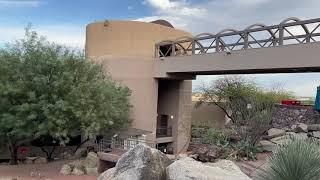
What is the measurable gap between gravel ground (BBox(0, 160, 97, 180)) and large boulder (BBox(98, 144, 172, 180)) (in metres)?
5.70

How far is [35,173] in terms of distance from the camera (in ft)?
58.9

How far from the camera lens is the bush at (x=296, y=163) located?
4.21 meters

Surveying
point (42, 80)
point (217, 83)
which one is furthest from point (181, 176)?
point (217, 83)

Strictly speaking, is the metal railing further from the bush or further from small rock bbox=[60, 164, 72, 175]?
the bush

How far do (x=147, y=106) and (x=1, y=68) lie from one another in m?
9.70

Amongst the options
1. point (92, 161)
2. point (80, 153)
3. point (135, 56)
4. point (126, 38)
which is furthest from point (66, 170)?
point (126, 38)

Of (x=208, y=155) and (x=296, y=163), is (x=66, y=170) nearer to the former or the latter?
(x=208, y=155)

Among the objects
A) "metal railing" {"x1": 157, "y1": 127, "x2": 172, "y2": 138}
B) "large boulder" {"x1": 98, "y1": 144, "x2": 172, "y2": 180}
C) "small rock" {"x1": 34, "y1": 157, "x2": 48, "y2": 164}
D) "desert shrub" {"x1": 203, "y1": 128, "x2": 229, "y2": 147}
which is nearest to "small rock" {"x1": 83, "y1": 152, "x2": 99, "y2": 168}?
"desert shrub" {"x1": 203, "y1": 128, "x2": 229, "y2": 147}

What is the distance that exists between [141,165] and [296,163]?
5900mm

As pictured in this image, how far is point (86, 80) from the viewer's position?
20.0 metres

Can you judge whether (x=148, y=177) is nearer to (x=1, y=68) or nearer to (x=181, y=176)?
(x=181, y=176)

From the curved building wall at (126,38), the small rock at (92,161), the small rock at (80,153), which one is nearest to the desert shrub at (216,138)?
the small rock at (92,161)

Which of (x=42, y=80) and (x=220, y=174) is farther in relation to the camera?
(x=42, y=80)

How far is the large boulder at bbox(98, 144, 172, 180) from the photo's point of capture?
31.7ft
